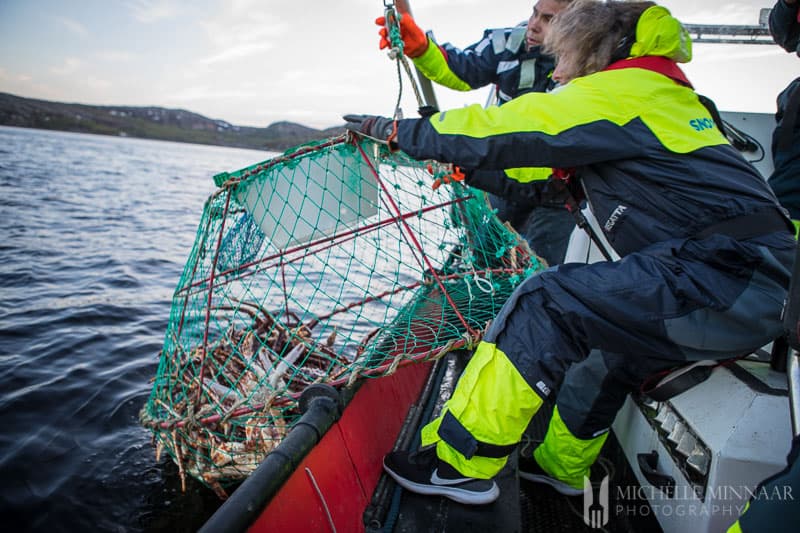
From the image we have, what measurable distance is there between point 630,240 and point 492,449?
887 millimetres

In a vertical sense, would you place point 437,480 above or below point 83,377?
above

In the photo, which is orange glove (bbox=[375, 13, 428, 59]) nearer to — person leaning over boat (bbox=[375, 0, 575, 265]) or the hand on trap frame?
person leaning over boat (bbox=[375, 0, 575, 265])

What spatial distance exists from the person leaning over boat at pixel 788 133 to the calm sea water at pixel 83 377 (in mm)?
3616

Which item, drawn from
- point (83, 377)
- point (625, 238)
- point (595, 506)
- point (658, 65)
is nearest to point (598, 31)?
point (658, 65)

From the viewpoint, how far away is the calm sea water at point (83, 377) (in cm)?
A: 260

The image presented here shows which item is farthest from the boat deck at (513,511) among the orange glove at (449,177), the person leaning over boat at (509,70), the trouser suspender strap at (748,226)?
the person leaning over boat at (509,70)

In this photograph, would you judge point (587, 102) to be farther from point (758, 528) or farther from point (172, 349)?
point (172, 349)

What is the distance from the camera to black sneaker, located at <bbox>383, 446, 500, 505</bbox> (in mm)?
1566

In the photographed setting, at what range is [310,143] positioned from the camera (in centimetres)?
207

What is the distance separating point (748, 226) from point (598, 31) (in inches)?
34.7

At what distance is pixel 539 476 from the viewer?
1924 millimetres

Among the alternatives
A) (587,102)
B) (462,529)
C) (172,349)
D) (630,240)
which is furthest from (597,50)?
(172,349)

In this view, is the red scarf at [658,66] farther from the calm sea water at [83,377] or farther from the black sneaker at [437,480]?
the calm sea water at [83,377]

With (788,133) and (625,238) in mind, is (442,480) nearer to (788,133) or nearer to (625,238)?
(625,238)
